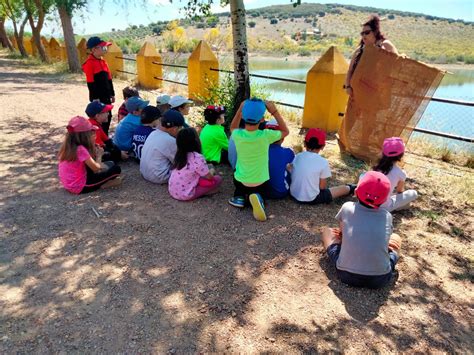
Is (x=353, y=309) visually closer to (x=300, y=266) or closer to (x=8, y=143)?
(x=300, y=266)

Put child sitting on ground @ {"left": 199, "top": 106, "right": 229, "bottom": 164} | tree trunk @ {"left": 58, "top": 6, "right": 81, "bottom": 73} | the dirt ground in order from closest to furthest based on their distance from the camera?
the dirt ground < child sitting on ground @ {"left": 199, "top": 106, "right": 229, "bottom": 164} < tree trunk @ {"left": 58, "top": 6, "right": 81, "bottom": 73}

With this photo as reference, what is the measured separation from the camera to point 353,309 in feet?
8.55

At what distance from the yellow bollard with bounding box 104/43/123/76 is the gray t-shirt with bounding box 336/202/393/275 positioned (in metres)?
13.8

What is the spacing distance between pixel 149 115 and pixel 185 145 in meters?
1.18

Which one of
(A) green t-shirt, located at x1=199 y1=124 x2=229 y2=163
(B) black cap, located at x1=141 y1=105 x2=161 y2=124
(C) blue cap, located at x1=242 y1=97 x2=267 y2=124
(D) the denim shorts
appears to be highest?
(C) blue cap, located at x1=242 y1=97 x2=267 y2=124

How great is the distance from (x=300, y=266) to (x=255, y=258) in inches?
14.6

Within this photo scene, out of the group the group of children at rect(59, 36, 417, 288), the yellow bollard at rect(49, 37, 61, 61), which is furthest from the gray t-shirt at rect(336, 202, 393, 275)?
the yellow bollard at rect(49, 37, 61, 61)

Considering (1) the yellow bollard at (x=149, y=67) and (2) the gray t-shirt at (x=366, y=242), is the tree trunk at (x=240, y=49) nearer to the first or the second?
(2) the gray t-shirt at (x=366, y=242)

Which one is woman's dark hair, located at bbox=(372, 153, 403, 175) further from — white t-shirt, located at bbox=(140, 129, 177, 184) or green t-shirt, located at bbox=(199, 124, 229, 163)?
white t-shirt, located at bbox=(140, 129, 177, 184)

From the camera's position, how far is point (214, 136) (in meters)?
4.90

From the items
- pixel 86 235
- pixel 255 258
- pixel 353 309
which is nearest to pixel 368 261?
pixel 353 309

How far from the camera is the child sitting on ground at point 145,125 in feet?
16.0

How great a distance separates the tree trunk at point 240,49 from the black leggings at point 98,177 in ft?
8.44

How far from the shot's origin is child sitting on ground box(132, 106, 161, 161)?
4879 mm
